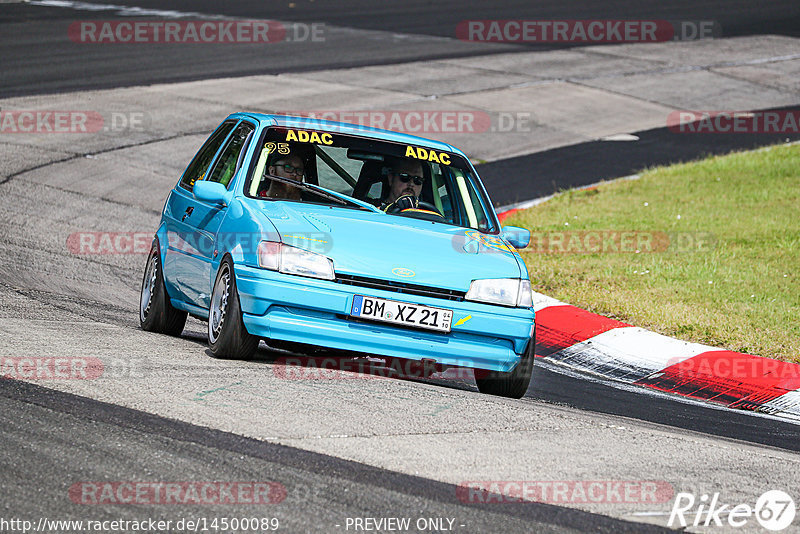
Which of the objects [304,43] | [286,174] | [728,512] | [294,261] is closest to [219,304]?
[294,261]

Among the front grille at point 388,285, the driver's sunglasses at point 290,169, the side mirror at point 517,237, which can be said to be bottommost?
the front grille at point 388,285

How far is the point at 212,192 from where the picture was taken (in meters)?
7.46

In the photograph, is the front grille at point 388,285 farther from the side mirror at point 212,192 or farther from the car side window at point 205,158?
the car side window at point 205,158

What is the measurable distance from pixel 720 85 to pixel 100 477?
2183 cm

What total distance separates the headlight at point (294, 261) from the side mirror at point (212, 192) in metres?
0.91

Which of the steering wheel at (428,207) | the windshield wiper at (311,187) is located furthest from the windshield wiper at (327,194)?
the steering wheel at (428,207)

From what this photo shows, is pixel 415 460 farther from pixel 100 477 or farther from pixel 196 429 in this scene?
pixel 100 477

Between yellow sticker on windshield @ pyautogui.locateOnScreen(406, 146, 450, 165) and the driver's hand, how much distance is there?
313 mm

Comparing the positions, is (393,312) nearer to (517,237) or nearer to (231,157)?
(517,237)

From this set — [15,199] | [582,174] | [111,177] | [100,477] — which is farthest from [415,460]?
[582,174]

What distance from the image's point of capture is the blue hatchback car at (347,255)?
6574 millimetres

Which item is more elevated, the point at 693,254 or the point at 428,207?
the point at 428,207

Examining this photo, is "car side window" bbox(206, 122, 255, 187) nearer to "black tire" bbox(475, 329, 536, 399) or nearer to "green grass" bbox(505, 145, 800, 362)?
"black tire" bbox(475, 329, 536, 399)

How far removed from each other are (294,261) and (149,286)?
2279 millimetres
